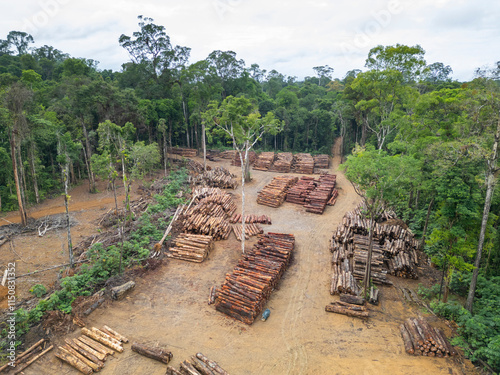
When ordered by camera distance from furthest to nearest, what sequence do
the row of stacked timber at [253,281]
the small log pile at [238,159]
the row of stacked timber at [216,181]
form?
the small log pile at [238,159]
the row of stacked timber at [216,181]
the row of stacked timber at [253,281]

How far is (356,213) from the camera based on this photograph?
2153 centimetres

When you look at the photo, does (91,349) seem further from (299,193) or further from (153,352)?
(299,193)

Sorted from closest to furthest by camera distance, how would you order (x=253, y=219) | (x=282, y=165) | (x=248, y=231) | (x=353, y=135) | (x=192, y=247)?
(x=192, y=247)
(x=248, y=231)
(x=253, y=219)
(x=282, y=165)
(x=353, y=135)

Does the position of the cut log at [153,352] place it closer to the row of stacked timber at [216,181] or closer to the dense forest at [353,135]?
the dense forest at [353,135]

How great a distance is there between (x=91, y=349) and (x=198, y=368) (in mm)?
4036

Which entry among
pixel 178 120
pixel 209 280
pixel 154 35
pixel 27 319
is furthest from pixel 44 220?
pixel 154 35

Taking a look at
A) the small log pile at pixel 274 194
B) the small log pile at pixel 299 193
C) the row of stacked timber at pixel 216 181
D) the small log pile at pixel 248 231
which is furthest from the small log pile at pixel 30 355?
the small log pile at pixel 299 193

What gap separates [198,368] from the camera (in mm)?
9711

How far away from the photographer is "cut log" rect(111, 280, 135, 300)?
13247 mm

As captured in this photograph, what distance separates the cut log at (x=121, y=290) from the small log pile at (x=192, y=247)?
138 inches

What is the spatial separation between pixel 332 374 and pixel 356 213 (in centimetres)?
1358

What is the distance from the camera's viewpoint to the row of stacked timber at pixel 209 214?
64.3 feet

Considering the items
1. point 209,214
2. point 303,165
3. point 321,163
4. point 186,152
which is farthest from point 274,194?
point 186,152

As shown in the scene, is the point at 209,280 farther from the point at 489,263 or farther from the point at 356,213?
the point at 489,263
